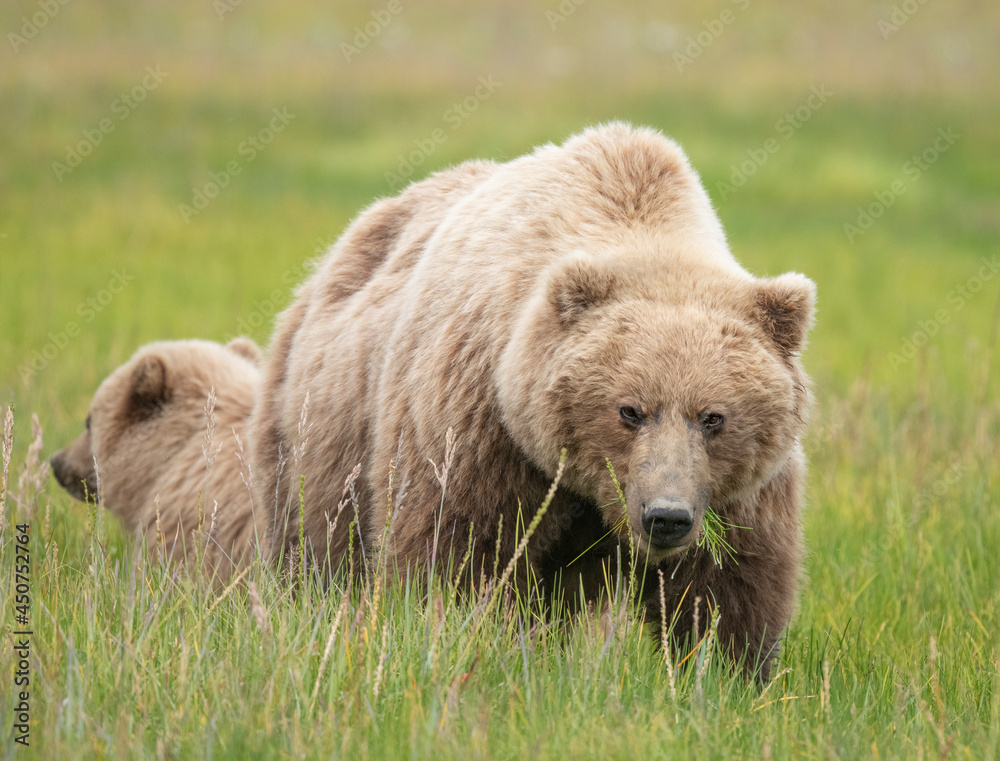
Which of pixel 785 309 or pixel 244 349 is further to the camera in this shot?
pixel 244 349

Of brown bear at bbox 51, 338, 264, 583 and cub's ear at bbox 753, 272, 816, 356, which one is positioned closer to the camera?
cub's ear at bbox 753, 272, 816, 356

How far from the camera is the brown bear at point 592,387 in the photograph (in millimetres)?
3613

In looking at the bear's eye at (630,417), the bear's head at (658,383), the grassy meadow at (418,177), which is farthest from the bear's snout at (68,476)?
the bear's eye at (630,417)

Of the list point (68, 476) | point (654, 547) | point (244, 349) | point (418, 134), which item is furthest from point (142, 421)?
point (418, 134)

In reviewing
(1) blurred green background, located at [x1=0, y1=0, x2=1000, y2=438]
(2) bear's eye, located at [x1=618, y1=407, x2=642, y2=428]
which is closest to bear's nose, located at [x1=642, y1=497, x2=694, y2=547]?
(2) bear's eye, located at [x1=618, y1=407, x2=642, y2=428]

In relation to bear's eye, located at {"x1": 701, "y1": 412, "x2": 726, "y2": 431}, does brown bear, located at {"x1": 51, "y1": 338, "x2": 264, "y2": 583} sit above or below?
below

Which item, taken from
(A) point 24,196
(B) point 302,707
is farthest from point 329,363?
(A) point 24,196

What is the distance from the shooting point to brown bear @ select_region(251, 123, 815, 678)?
361cm

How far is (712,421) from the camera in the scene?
143 inches

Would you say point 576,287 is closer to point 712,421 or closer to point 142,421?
point 712,421

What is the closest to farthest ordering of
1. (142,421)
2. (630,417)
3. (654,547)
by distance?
1. (654,547)
2. (630,417)
3. (142,421)

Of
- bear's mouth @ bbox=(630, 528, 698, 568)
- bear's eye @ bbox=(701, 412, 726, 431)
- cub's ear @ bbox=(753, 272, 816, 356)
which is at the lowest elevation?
bear's mouth @ bbox=(630, 528, 698, 568)

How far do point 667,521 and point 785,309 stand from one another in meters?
0.86

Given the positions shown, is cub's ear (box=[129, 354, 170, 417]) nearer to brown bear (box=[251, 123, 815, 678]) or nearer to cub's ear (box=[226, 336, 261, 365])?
cub's ear (box=[226, 336, 261, 365])
